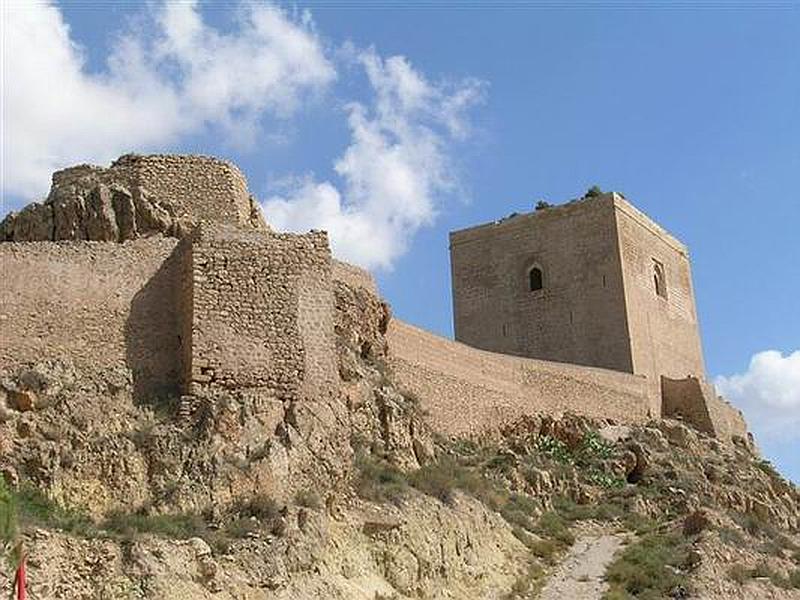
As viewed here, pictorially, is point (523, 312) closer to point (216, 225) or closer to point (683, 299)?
point (683, 299)

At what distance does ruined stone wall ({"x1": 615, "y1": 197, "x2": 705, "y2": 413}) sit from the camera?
92.7 feet

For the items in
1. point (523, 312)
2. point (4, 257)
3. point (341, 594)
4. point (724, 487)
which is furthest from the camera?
point (523, 312)

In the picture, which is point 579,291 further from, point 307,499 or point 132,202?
point 307,499

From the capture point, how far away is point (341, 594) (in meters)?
13.0

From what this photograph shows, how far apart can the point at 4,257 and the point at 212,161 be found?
3.26 meters

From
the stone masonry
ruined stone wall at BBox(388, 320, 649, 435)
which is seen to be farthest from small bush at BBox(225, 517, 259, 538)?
the stone masonry

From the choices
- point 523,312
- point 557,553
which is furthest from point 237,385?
point 523,312

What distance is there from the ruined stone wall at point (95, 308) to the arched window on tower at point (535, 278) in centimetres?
1541

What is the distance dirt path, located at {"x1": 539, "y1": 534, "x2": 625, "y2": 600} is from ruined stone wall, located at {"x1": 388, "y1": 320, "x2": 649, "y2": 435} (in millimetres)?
3110

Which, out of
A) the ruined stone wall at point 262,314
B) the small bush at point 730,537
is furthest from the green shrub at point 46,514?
the small bush at point 730,537

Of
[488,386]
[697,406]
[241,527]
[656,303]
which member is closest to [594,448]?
[488,386]

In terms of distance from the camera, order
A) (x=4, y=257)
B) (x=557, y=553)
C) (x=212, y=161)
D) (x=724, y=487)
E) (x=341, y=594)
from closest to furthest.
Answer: (x=341, y=594) < (x=4, y=257) < (x=212, y=161) < (x=557, y=553) < (x=724, y=487)

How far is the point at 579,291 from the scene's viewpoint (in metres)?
28.7

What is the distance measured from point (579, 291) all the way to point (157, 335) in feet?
51.2
